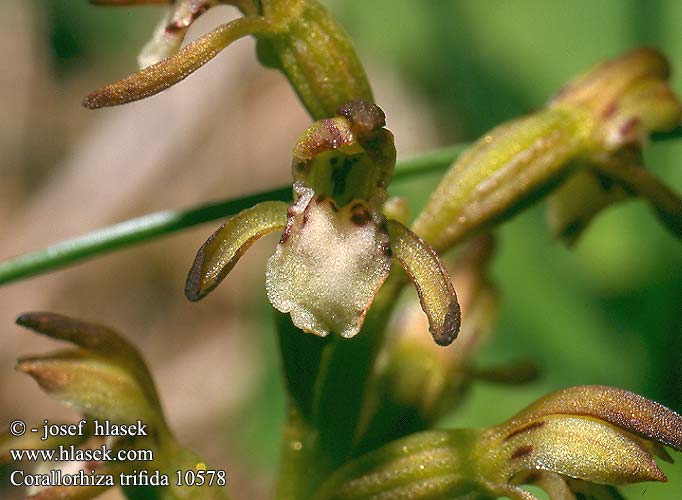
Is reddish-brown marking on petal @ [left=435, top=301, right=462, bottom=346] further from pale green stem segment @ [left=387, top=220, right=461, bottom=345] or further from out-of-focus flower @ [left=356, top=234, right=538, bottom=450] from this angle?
out-of-focus flower @ [left=356, top=234, right=538, bottom=450]

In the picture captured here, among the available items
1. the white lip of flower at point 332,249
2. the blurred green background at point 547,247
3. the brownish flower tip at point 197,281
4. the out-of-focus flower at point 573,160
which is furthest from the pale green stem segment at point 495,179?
A: the blurred green background at point 547,247

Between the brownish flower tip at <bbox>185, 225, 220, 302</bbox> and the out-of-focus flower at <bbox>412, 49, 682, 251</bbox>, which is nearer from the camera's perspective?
the brownish flower tip at <bbox>185, 225, 220, 302</bbox>

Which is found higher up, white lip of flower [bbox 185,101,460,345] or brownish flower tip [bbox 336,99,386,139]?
brownish flower tip [bbox 336,99,386,139]

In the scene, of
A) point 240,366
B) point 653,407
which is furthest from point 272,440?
point 653,407

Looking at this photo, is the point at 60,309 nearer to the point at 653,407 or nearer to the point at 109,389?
the point at 109,389

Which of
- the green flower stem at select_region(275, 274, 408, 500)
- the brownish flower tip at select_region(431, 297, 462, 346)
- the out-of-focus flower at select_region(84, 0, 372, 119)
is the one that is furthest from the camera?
the green flower stem at select_region(275, 274, 408, 500)

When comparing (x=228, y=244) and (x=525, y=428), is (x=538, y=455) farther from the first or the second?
(x=228, y=244)

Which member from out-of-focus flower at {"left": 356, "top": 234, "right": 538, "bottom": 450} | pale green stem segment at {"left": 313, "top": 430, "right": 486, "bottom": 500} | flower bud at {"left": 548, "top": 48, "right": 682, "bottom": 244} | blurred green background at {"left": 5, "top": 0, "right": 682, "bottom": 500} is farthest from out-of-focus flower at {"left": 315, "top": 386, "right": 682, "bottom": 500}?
blurred green background at {"left": 5, "top": 0, "right": 682, "bottom": 500}
